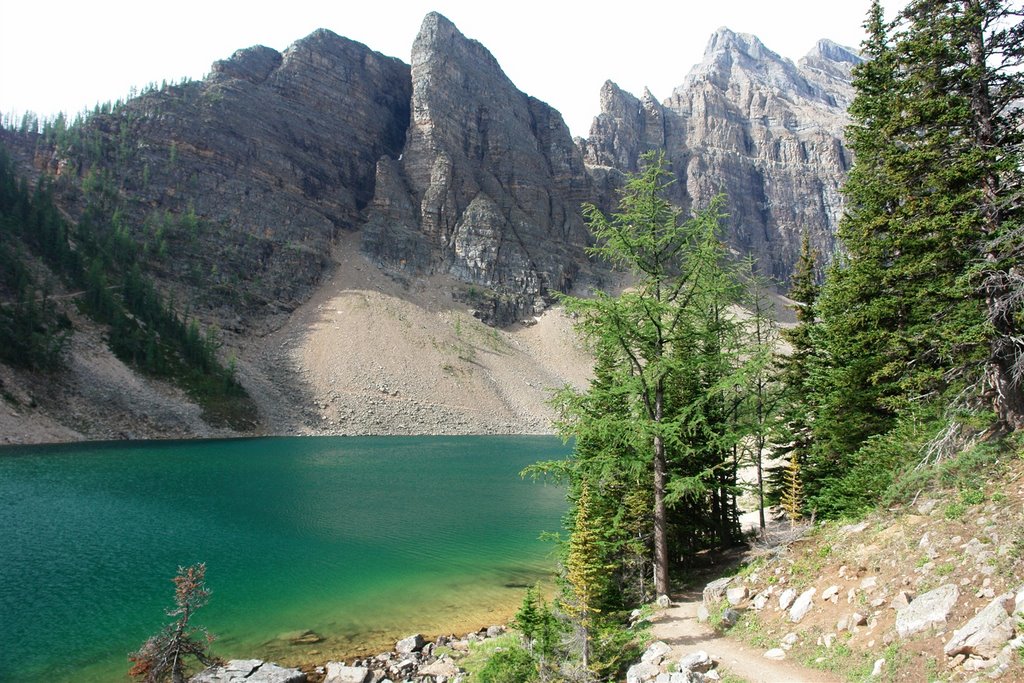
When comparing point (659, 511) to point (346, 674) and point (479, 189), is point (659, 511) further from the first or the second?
point (479, 189)

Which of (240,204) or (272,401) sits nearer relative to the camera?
(272,401)

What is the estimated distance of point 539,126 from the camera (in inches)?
7195

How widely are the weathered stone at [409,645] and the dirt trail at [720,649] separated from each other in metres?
6.69

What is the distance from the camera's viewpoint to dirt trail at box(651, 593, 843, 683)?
28.7 feet

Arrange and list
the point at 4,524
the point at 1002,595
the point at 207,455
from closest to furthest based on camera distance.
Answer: the point at 1002,595 → the point at 4,524 → the point at 207,455

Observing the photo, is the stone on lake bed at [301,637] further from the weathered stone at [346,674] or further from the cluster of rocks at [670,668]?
the cluster of rocks at [670,668]

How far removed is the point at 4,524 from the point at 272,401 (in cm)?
6265

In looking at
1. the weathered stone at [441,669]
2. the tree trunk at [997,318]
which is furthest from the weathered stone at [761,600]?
the weathered stone at [441,669]

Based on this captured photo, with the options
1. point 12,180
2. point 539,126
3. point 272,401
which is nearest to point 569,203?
point 539,126

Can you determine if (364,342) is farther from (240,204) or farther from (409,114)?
(409,114)

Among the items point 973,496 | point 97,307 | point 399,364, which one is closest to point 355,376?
point 399,364

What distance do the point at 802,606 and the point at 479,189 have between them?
155292 millimetres

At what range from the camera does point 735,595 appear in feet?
39.6

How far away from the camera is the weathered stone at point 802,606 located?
33.8 feet
